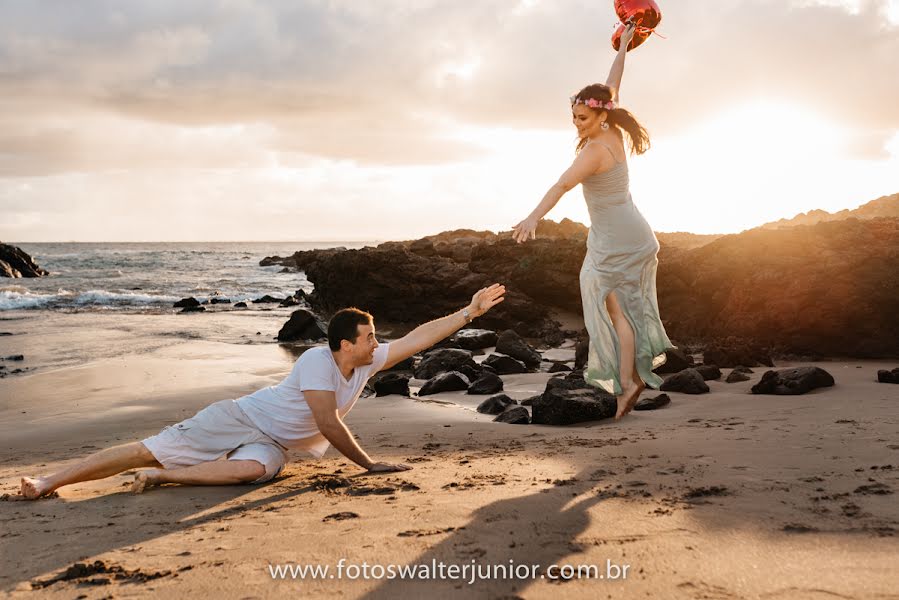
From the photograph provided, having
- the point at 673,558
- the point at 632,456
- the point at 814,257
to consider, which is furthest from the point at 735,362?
the point at 673,558

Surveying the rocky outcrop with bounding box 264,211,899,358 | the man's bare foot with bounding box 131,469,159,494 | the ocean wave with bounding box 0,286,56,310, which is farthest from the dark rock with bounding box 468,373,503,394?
the ocean wave with bounding box 0,286,56,310

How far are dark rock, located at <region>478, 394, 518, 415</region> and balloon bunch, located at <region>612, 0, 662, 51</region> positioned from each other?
338 centimetres

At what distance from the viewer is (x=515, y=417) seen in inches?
256

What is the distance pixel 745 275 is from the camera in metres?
10.6

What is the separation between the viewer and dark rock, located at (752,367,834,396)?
21.8 feet

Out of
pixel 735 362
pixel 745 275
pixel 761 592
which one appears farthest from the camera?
pixel 745 275

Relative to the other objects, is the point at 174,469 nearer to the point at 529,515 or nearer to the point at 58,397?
the point at 529,515

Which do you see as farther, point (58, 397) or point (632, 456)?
point (58, 397)

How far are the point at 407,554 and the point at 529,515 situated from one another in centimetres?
70

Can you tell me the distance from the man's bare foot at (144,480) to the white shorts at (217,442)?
0.58 feet

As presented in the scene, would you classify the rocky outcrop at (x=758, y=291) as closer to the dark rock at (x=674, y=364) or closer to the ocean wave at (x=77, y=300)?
the dark rock at (x=674, y=364)

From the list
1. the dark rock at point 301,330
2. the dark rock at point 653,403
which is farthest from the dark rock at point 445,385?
the dark rock at point 301,330

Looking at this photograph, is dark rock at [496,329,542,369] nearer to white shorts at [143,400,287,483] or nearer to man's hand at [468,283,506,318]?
man's hand at [468,283,506,318]

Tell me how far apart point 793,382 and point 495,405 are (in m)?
2.69
